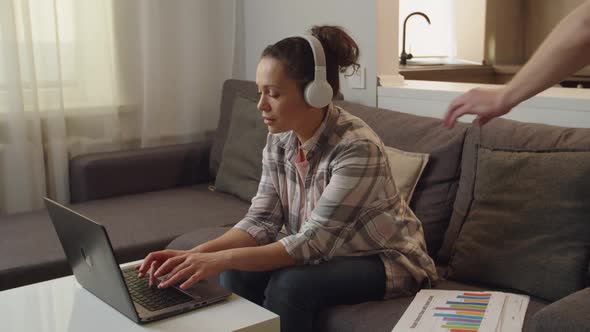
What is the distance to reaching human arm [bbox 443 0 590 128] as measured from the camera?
99cm

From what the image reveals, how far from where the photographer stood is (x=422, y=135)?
2.29 m

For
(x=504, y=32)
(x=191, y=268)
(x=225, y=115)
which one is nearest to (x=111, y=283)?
(x=191, y=268)

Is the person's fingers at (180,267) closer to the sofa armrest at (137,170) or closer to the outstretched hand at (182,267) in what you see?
the outstretched hand at (182,267)

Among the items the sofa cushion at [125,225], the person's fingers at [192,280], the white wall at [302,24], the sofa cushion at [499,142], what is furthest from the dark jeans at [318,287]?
the white wall at [302,24]

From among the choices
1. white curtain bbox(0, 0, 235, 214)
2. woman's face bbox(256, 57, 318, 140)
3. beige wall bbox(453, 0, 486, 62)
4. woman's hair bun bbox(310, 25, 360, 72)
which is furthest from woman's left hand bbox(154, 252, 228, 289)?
beige wall bbox(453, 0, 486, 62)

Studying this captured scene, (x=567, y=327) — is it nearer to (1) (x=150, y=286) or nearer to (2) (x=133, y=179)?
(1) (x=150, y=286)

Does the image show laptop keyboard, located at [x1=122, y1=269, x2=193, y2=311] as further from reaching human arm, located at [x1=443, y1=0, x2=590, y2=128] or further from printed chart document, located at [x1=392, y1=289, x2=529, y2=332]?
reaching human arm, located at [x1=443, y1=0, x2=590, y2=128]

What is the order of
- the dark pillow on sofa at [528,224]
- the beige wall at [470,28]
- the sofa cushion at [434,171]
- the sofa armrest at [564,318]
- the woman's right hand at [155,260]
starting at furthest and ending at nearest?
the beige wall at [470,28]
the sofa cushion at [434,171]
the dark pillow on sofa at [528,224]
the woman's right hand at [155,260]
the sofa armrest at [564,318]

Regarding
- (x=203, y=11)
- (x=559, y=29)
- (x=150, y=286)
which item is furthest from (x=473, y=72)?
(x=559, y=29)

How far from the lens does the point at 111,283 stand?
1.53 meters

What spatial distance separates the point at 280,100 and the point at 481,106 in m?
0.86

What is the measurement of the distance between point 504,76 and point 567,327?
11.5 ft

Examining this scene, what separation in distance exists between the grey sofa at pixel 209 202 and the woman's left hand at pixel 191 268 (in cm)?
30

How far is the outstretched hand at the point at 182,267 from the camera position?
1619mm
